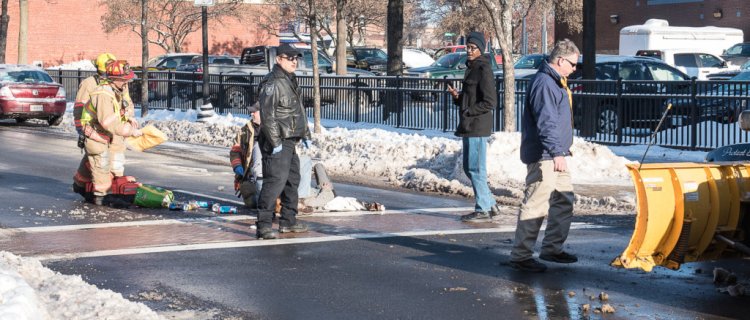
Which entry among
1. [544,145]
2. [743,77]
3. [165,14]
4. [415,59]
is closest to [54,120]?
[743,77]

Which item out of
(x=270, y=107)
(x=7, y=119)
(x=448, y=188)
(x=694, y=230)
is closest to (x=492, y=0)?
(x=448, y=188)

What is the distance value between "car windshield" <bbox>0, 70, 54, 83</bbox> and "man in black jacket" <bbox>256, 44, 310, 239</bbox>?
58.0 feet

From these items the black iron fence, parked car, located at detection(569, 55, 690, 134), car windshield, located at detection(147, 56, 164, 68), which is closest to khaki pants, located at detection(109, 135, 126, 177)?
the black iron fence

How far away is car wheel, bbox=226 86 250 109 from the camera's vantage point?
1097 inches

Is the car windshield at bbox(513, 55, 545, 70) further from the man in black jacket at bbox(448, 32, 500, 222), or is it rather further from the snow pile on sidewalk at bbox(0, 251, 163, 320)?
the snow pile on sidewalk at bbox(0, 251, 163, 320)

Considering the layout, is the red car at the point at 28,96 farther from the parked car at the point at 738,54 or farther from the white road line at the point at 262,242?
the parked car at the point at 738,54

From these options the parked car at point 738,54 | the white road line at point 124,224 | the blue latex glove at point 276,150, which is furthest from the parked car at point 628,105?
the parked car at point 738,54

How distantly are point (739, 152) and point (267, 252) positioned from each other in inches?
178

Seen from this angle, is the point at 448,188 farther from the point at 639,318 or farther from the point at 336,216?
the point at 639,318

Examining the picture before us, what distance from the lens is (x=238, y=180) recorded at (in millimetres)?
12414

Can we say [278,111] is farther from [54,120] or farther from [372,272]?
[54,120]

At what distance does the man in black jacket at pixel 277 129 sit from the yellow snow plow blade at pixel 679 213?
353 cm

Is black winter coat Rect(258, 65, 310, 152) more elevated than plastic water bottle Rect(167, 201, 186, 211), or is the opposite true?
black winter coat Rect(258, 65, 310, 152)

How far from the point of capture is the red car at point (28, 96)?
25969 mm
